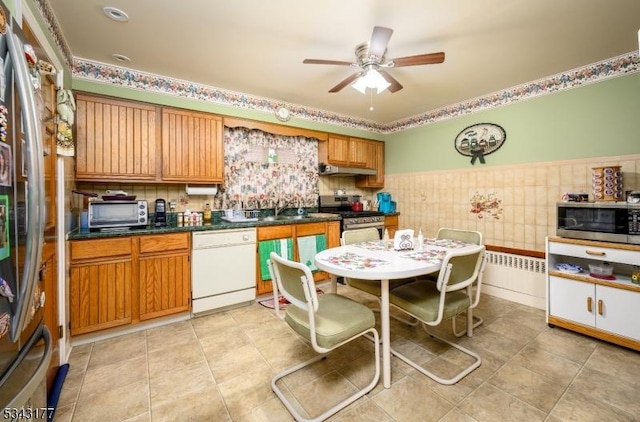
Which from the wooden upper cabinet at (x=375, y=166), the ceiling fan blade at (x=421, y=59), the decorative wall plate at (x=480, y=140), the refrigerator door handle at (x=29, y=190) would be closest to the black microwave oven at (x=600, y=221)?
the decorative wall plate at (x=480, y=140)

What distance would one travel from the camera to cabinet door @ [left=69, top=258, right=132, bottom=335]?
7.01ft

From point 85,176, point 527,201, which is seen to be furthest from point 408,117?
point 85,176

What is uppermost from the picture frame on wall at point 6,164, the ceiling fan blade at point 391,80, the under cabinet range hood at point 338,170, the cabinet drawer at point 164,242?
the ceiling fan blade at point 391,80

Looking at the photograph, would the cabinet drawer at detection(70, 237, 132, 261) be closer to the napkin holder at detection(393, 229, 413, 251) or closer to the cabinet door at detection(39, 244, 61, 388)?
the cabinet door at detection(39, 244, 61, 388)

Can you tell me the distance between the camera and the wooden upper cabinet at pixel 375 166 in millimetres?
4449

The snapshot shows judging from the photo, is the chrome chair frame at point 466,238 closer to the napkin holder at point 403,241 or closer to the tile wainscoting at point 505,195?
the napkin holder at point 403,241

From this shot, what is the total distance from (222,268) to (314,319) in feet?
→ 5.32

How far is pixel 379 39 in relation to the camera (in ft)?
5.71

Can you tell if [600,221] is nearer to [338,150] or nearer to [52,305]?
[338,150]

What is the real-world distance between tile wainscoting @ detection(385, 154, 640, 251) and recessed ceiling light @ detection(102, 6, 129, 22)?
3.66 m

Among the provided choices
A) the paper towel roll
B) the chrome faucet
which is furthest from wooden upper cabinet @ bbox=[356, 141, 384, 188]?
the paper towel roll

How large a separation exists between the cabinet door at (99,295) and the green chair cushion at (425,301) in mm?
2206

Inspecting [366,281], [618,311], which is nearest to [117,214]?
[366,281]

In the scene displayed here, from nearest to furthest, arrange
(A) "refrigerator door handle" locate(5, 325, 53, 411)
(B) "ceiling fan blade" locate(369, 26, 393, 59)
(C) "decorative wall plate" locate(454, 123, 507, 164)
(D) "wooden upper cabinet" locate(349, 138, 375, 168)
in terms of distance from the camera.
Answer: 1. (A) "refrigerator door handle" locate(5, 325, 53, 411)
2. (B) "ceiling fan blade" locate(369, 26, 393, 59)
3. (C) "decorative wall plate" locate(454, 123, 507, 164)
4. (D) "wooden upper cabinet" locate(349, 138, 375, 168)
